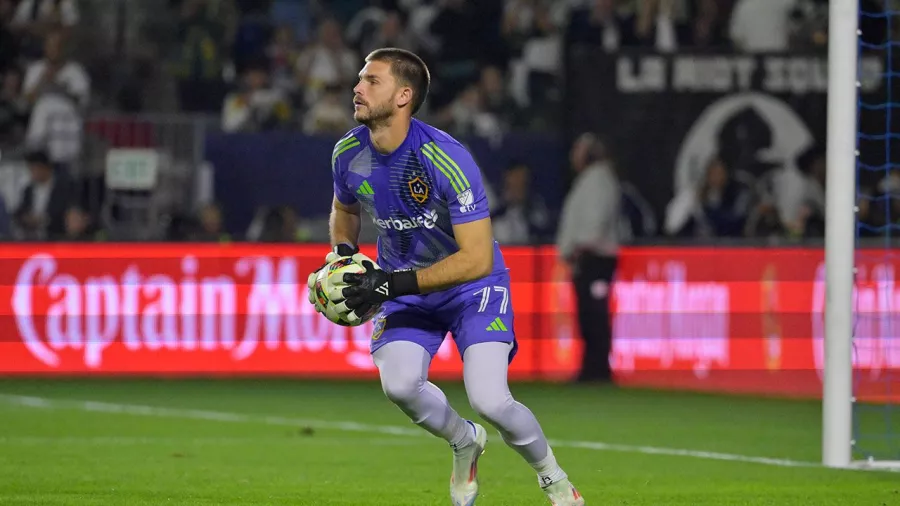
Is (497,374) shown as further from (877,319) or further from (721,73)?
(721,73)

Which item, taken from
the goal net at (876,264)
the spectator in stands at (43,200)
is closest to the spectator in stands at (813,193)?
the goal net at (876,264)

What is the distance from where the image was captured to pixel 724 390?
15812 mm

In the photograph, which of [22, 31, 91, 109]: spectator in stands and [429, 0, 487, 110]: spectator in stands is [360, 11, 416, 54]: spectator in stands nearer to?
[429, 0, 487, 110]: spectator in stands

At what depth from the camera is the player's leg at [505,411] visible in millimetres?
7195

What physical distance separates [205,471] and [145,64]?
33.9ft

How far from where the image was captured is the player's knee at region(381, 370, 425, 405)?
7324mm

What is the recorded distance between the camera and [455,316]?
7.51 metres

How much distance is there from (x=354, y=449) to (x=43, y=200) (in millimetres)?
6914

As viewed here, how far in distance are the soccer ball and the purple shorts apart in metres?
0.32

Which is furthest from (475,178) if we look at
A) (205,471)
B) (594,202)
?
(594,202)

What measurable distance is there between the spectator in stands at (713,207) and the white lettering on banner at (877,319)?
1682mm

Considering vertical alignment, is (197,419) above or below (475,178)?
below

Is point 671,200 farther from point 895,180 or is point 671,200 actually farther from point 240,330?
point 240,330

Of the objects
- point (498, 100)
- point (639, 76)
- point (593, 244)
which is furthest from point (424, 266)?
point (498, 100)
